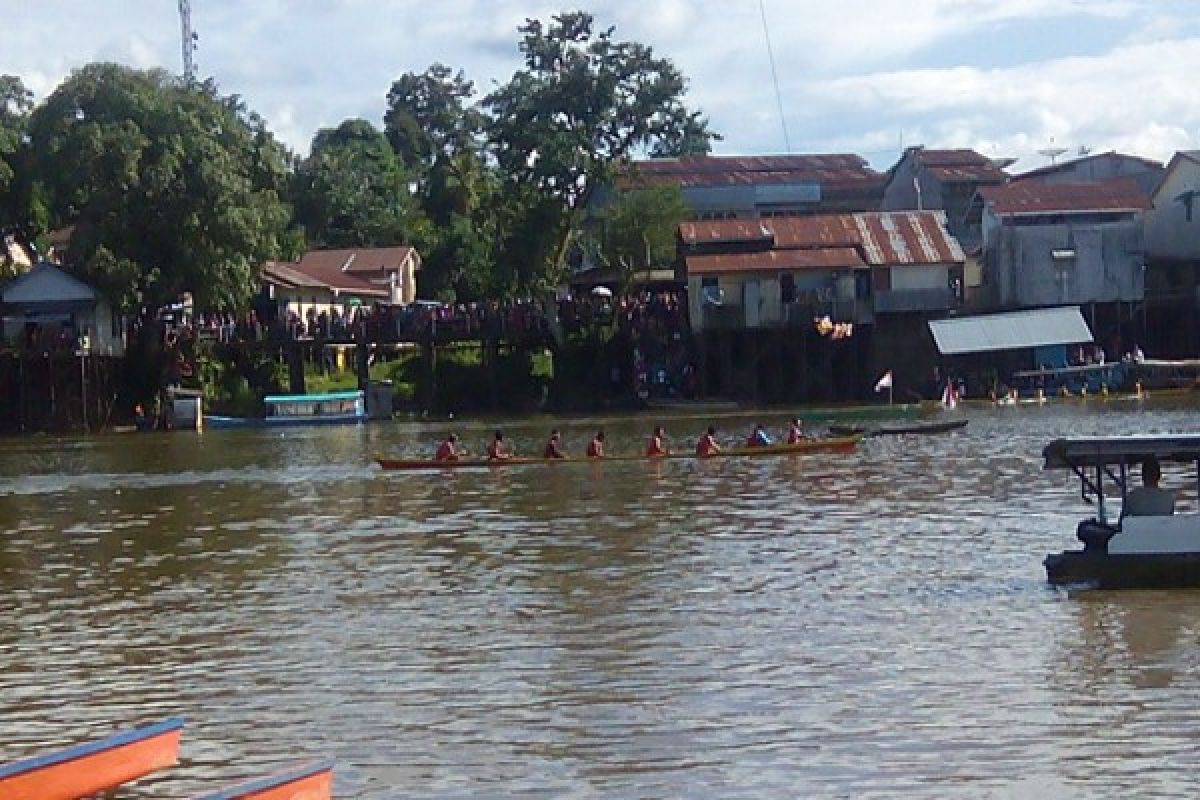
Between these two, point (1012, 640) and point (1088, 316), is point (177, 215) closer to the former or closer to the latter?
point (1088, 316)

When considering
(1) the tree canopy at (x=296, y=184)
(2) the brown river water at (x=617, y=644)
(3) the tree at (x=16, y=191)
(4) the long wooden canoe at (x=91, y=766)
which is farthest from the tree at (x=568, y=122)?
(4) the long wooden canoe at (x=91, y=766)

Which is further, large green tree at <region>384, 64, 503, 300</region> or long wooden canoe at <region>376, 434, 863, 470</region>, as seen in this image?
large green tree at <region>384, 64, 503, 300</region>

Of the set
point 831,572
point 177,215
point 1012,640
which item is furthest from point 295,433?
point 1012,640

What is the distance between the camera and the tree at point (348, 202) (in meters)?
84.1

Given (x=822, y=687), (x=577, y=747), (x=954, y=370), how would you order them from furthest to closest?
(x=954, y=370) → (x=822, y=687) → (x=577, y=747)

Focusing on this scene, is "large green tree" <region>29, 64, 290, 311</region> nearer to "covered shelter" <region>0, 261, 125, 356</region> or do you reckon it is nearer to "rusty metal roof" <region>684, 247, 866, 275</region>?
"covered shelter" <region>0, 261, 125, 356</region>

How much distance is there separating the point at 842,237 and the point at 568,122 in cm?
1166

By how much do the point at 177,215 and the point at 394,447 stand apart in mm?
14386

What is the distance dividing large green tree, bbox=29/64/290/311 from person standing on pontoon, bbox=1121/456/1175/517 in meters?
42.1

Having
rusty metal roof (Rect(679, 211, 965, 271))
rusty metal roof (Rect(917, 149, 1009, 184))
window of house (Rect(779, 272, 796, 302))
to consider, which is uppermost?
rusty metal roof (Rect(917, 149, 1009, 184))

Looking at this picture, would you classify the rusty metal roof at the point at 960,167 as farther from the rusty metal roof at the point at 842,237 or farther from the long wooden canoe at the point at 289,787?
the long wooden canoe at the point at 289,787

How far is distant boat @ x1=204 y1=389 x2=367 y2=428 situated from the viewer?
59.2m

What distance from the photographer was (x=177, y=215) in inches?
2245

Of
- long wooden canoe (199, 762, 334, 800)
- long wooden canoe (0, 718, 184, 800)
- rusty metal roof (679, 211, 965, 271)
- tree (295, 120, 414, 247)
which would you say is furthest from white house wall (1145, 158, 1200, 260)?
long wooden canoe (199, 762, 334, 800)
